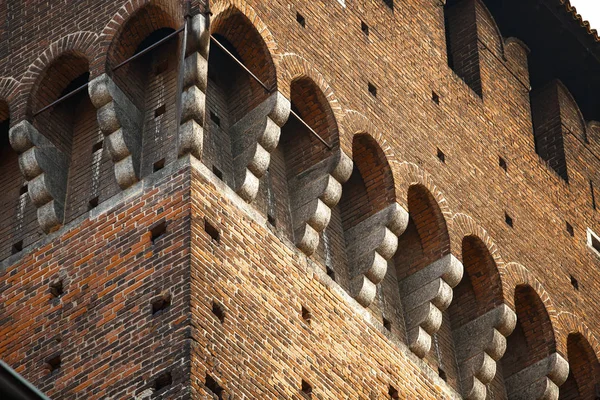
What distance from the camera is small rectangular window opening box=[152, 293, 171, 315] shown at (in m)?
19.2

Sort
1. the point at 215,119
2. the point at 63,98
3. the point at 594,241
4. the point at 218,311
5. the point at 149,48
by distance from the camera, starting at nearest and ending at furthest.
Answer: the point at 218,311 → the point at 149,48 → the point at 63,98 → the point at 215,119 → the point at 594,241

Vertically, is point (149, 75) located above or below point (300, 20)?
below

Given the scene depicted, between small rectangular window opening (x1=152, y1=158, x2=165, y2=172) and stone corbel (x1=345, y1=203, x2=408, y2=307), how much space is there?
9.41 ft

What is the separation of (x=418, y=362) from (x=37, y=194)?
484 centimetres

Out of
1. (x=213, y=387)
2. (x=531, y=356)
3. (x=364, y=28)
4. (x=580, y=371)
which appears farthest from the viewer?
(x=580, y=371)

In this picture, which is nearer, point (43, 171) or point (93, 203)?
point (93, 203)

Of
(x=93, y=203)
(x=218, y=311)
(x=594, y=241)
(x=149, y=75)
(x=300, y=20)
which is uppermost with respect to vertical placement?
(x=300, y=20)

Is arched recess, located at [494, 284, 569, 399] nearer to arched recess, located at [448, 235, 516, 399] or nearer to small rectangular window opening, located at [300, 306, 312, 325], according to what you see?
arched recess, located at [448, 235, 516, 399]

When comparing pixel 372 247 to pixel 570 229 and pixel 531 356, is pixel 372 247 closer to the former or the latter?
pixel 531 356

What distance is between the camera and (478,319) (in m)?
24.1

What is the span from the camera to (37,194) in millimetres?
21406

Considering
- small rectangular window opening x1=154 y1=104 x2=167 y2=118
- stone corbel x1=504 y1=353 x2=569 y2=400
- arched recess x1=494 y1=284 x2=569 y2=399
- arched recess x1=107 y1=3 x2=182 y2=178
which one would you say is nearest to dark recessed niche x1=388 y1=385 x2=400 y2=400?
arched recess x1=494 y1=284 x2=569 y2=399

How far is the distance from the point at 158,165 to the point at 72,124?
1.99 metres

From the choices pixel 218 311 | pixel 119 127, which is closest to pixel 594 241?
pixel 119 127
